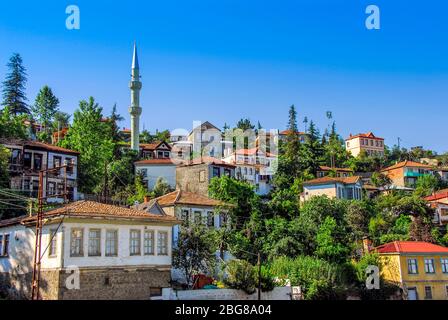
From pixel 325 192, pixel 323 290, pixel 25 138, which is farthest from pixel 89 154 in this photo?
pixel 323 290

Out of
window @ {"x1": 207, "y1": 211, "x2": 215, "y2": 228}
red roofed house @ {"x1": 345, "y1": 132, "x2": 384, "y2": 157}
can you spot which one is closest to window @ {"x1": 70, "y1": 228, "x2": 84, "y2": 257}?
window @ {"x1": 207, "y1": 211, "x2": 215, "y2": 228}

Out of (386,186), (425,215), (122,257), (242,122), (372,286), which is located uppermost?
(242,122)

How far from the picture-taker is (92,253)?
25.8 meters

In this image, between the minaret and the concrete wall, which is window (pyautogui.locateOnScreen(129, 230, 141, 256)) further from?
the minaret

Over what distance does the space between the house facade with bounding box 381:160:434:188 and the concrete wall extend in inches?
2227

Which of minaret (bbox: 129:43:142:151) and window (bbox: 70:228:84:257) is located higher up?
minaret (bbox: 129:43:142:151)

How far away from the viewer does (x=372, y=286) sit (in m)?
39.2

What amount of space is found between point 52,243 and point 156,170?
39874 millimetres

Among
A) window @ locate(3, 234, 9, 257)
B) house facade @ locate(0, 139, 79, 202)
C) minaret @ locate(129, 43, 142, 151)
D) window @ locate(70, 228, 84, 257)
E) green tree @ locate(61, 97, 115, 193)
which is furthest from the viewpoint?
minaret @ locate(129, 43, 142, 151)

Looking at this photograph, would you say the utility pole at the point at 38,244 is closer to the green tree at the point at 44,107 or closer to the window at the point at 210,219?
the window at the point at 210,219

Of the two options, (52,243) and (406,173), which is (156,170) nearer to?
(52,243)

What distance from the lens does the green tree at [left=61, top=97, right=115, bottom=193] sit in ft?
186
